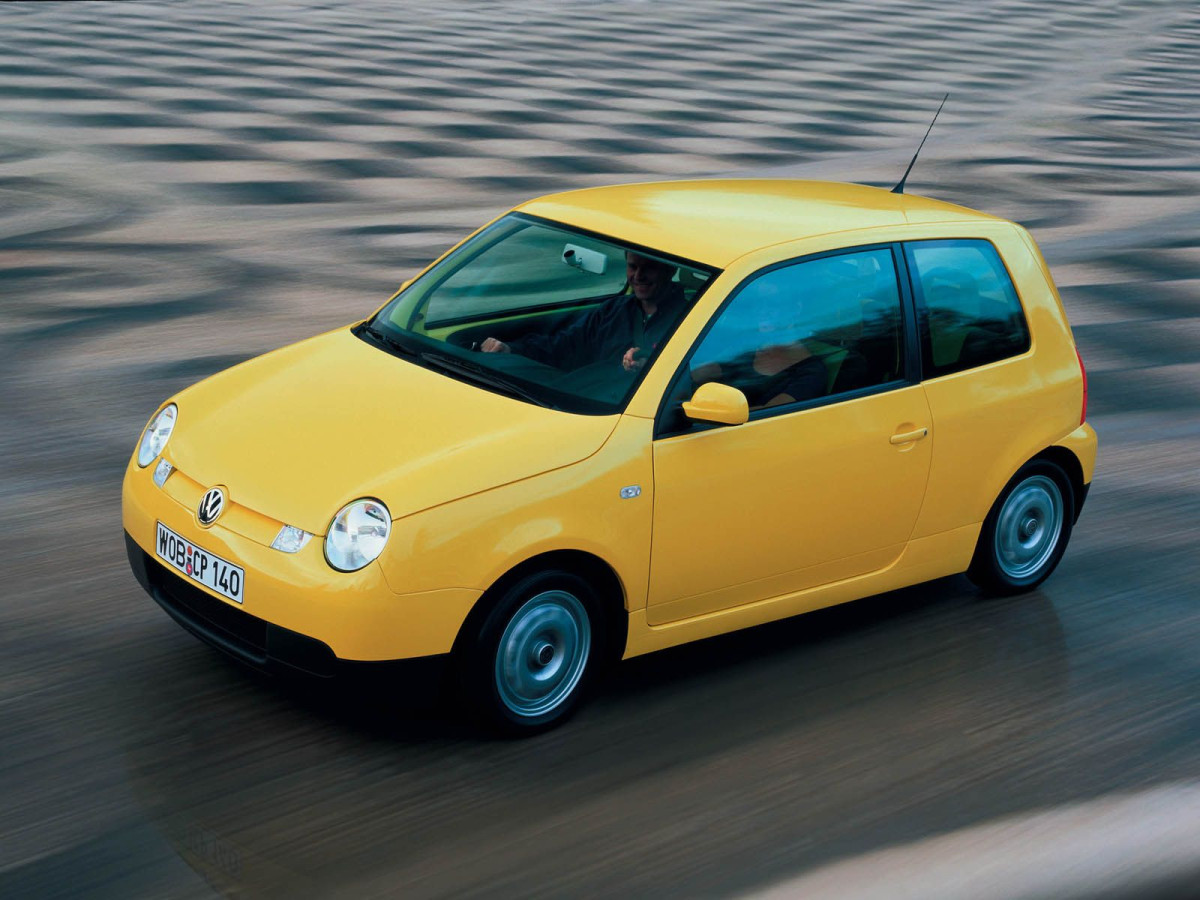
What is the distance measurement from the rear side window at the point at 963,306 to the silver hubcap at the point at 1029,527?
0.60 metres

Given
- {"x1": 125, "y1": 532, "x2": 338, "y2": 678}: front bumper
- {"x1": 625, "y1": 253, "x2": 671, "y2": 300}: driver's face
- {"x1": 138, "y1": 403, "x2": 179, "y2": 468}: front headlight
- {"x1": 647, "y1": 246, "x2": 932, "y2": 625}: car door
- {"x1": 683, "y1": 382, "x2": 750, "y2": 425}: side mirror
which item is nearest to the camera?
{"x1": 125, "y1": 532, "x2": 338, "y2": 678}: front bumper

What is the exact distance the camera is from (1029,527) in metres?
6.45

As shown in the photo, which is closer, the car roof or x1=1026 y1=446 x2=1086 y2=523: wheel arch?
the car roof

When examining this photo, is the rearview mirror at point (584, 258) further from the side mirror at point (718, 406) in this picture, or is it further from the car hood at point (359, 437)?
Answer: the side mirror at point (718, 406)

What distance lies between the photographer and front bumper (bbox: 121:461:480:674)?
4.47 meters

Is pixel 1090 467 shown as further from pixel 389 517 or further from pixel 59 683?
pixel 59 683

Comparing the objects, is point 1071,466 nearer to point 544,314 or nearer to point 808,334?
point 808,334

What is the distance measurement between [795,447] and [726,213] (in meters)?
1.00

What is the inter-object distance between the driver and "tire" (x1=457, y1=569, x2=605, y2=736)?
82 centimetres

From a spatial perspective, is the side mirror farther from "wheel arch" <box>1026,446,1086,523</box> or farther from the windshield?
"wheel arch" <box>1026,446,1086,523</box>

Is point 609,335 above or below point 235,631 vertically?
above

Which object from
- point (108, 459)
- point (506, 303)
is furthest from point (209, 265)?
point (506, 303)

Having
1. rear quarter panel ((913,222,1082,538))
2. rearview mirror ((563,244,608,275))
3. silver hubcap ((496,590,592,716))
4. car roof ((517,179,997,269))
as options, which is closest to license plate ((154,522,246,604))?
silver hubcap ((496,590,592,716))

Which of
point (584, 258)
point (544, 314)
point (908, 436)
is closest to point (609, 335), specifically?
point (584, 258)
